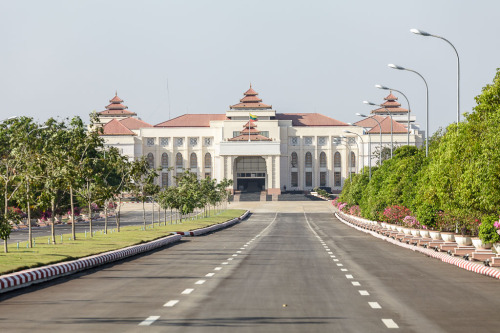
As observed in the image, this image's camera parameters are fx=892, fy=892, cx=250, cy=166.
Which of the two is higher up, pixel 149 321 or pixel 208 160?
pixel 208 160

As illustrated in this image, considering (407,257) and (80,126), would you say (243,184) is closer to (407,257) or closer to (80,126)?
(80,126)

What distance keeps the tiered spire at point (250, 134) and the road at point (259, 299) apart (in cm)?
15553

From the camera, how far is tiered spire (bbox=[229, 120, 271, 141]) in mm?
184125

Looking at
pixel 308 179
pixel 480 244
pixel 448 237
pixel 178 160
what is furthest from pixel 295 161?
pixel 480 244

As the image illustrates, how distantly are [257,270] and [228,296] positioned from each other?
794 centimetres

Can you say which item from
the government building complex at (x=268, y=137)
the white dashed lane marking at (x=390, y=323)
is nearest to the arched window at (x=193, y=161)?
the government building complex at (x=268, y=137)

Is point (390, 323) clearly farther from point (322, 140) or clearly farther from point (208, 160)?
point (208, 160)

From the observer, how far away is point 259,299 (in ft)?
54.2

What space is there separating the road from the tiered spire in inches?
6123

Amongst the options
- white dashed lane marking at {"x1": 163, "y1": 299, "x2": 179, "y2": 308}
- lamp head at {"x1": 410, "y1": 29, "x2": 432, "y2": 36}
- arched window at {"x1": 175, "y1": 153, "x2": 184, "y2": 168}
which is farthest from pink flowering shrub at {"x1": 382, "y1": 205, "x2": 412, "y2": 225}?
arched window at {"x1": 175, "y1": 153, "x2": 184, "y2": 168}

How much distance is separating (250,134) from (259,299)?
170m

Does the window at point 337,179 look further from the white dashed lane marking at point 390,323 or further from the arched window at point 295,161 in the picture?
the white dashed lane marking at point 390,323

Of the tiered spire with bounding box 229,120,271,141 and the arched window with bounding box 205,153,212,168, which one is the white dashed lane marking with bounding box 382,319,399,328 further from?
the arched window with bounding box 205,153,212,168

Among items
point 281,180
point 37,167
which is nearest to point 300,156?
point 281,180
